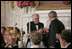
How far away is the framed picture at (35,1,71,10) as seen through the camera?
5648 mm

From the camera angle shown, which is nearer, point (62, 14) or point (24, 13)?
point (62, 14)

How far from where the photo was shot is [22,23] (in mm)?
5902

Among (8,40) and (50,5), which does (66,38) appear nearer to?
(8,40)

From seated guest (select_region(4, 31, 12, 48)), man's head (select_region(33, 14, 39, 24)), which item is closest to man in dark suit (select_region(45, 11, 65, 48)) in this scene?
man's head (select_region(33, 14, 39, 24))

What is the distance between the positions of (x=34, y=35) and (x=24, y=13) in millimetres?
2996

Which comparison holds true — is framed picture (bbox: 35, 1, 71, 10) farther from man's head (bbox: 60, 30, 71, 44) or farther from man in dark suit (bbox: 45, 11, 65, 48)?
man's head (bbox: 60, 30, 71, 44)

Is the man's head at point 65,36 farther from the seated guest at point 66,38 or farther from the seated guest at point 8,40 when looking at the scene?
the seated guest at point 8,40

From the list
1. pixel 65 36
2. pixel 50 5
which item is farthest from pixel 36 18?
pixel 65 36

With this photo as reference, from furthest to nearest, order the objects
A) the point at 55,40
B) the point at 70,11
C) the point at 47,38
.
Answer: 1. the point at 70,11
2. the point at 47,38
3. the point at 55,40

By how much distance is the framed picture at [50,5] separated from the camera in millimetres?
5648

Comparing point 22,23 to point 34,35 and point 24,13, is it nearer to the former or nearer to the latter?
point 24,13

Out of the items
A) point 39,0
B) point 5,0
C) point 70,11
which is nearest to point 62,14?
point 70,11

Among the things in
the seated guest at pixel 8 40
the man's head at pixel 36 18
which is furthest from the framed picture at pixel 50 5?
the seated guest at pixel 8 40

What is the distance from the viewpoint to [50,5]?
5.75 m
